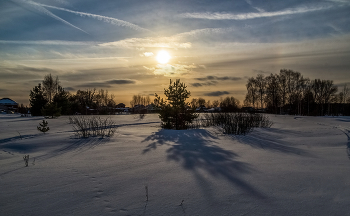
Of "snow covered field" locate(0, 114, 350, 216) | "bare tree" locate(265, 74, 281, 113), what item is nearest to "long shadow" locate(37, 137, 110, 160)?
"snow covered field" locate(0, 114, 350, 216)

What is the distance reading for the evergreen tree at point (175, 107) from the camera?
14.6m

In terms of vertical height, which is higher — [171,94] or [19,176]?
[171,94]

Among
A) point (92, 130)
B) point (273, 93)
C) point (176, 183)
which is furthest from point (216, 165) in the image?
point (273, 93)

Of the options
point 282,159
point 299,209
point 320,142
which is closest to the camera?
point 299,209

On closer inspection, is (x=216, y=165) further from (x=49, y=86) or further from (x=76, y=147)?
(x=49, y=86)

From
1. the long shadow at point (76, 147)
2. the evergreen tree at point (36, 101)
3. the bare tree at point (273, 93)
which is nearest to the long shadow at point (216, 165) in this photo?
the long shadow at point (76, 147)

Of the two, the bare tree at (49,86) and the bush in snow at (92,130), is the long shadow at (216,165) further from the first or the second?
the bare tree at (49,86)

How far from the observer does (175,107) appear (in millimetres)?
14648

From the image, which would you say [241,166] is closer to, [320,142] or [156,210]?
[156,210]

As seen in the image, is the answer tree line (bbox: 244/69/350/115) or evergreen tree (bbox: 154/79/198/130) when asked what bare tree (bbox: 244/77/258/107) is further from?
evergreen tree (bbox: 154/79/198/130)

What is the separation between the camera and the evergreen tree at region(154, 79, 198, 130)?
1464 cm

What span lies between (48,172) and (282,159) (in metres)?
5.28

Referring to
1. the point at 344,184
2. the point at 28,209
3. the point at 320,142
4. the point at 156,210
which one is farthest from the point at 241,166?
the point at 320,142

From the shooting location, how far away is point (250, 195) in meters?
3.03
